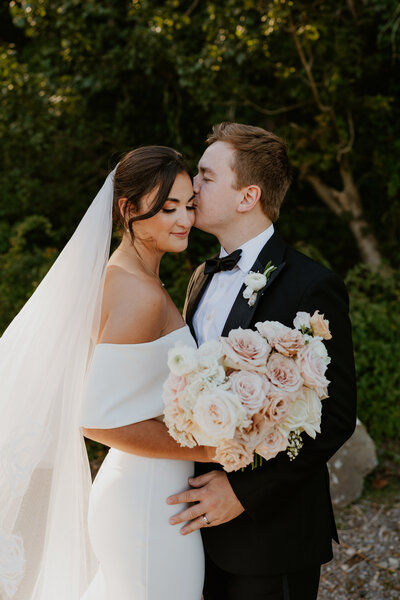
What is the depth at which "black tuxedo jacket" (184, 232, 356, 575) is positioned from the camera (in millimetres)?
2137

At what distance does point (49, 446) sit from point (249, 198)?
4.51 feet

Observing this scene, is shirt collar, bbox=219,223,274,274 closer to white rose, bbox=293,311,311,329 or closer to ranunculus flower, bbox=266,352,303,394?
white rose, bbox=293,311,311,329

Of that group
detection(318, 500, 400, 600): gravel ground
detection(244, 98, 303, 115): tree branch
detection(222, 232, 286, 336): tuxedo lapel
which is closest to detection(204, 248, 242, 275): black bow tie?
detection(222, 232, 286, 336): tuxedo lapel

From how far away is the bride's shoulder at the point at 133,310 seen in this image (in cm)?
213

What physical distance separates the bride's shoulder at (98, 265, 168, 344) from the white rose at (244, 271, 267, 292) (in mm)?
339

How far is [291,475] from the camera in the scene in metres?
2.15

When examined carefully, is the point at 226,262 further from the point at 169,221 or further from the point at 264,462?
the point at 264,462

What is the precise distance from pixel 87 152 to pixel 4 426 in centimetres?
602

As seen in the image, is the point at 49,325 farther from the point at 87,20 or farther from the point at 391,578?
the point at 87,20

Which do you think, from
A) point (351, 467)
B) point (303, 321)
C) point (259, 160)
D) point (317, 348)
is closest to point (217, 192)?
point (259, 160)

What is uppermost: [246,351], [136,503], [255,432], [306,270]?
[246,351]

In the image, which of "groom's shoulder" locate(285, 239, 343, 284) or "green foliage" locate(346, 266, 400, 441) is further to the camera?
"green foliage" locate(346, 266, 400, 441)

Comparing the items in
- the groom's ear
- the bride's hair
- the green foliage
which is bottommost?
the green foliage

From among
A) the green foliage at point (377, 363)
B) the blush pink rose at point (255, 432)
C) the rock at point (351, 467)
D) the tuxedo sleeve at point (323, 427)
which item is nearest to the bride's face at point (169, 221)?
the tuxedo sleeve at point (323, 427)
